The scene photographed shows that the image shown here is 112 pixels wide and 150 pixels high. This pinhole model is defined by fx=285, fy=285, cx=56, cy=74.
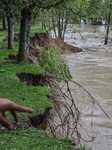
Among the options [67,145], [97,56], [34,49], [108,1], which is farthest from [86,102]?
[108,1]

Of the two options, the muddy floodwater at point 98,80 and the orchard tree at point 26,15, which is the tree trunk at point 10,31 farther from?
the muddy floodwater at point 98,80

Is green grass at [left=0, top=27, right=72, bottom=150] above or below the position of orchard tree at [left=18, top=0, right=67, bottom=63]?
below

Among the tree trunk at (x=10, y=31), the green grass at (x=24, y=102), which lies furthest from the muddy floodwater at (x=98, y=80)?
the tree trunk at (x=10, y=31)

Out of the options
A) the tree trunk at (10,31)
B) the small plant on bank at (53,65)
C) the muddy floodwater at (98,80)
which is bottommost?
the muddy floodwater at (98,80)

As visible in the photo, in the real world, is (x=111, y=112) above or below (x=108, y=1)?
below

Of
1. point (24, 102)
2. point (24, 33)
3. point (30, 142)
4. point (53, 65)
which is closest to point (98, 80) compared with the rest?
point (53, 65)

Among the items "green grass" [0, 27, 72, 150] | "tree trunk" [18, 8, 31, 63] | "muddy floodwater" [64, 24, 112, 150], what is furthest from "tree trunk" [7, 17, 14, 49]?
"muddy floodwater" [64, 24, 112, 150]

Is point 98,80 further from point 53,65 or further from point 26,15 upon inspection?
point 26,15

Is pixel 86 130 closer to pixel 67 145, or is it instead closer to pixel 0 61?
pixel 67 145

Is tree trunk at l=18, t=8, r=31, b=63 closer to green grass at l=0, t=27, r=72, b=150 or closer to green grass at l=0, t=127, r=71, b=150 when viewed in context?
green grass at l=0, t=27, r=72, b=150

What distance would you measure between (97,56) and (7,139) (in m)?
17.8

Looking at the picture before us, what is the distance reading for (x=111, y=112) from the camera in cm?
916

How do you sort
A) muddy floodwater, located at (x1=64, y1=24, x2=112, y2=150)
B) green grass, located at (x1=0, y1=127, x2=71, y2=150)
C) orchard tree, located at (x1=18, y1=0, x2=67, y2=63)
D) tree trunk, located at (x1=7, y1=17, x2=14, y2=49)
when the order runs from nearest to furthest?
green grass, located at (x1=0, y1=127, x2=71, y2=150)
muddy floodwater, located at (x1=64, y1=24, x2=112, y2=150)
orchard tree, located at (x1=18, y1=0, x2=67, y2=63)
tree trunk, located at (x1=7, y1=17, x2=14, y2=49)

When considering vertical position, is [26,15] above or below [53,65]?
above
